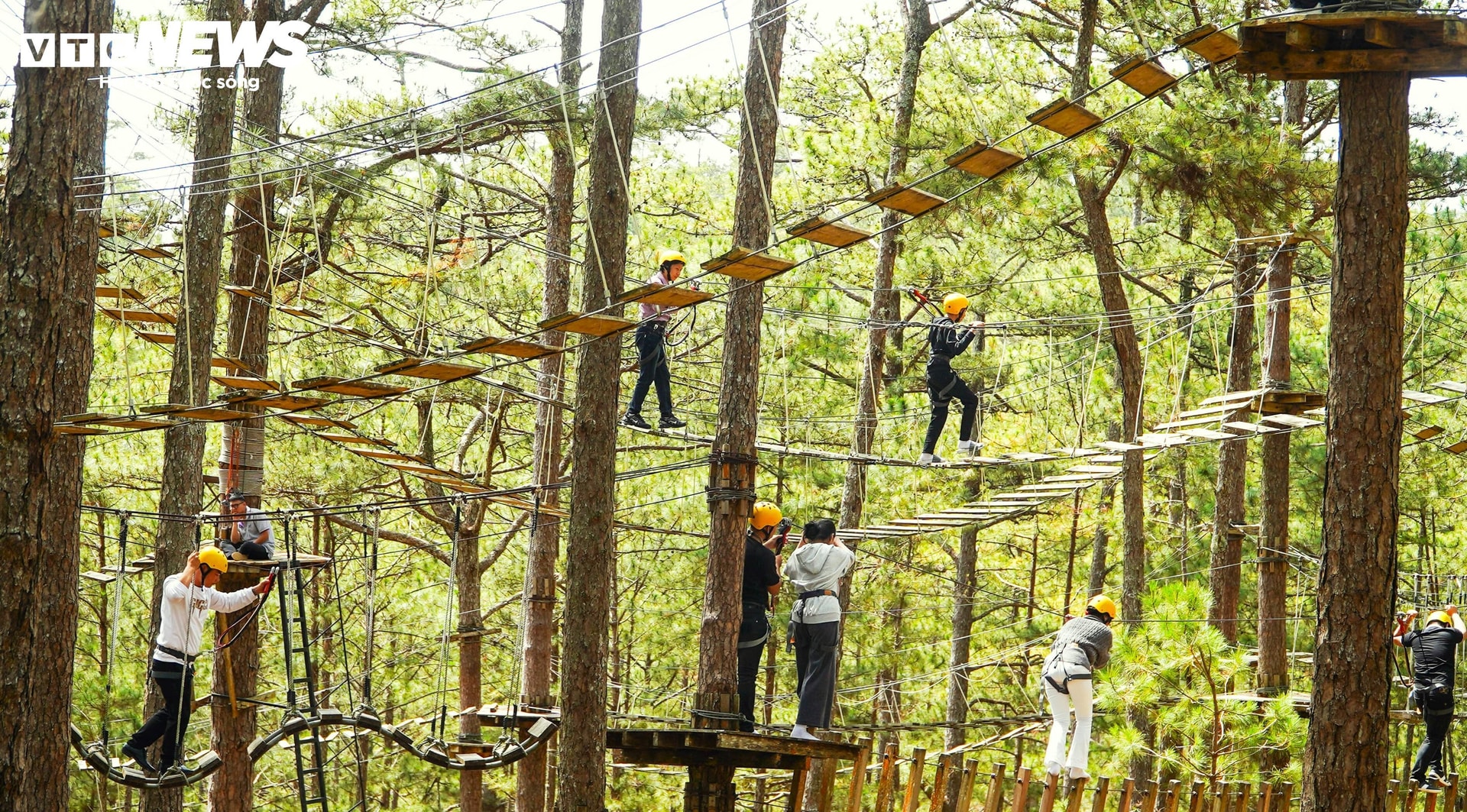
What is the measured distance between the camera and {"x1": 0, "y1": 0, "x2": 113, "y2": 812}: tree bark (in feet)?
17.4

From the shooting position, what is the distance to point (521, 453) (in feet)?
53.7

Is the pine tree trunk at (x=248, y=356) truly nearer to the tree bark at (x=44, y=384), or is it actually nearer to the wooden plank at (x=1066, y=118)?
the tree bark at (x=44, y=384)

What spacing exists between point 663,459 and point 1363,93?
1038cm

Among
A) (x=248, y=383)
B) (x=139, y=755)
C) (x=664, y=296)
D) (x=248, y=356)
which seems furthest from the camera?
(x=248, y=356)

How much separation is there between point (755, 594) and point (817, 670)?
62cm

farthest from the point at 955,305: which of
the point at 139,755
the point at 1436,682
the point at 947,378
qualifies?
the point at 139,755

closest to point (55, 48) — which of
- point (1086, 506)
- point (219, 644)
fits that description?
point (219, 644)

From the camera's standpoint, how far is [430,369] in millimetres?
5500

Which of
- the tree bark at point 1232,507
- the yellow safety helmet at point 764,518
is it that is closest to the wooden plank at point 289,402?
the yellow safety helmet at point 764,518

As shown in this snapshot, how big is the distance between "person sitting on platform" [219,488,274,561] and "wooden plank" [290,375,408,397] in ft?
7.96

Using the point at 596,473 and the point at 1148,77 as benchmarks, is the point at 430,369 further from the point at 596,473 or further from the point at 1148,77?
the point at 1148,77

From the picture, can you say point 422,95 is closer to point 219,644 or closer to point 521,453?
point 219,644

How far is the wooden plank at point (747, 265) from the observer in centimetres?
480

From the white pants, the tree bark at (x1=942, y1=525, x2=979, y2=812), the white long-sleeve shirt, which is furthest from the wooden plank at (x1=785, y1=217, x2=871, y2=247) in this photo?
the tree bark at (x1=942, y1=525, x2=979, y2=812)
